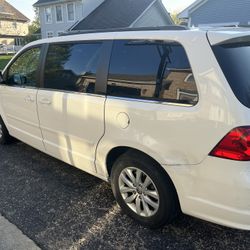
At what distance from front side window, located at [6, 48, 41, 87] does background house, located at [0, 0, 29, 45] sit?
169 feet

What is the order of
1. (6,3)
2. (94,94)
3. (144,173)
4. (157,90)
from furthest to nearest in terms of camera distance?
1. (6,3)
2. (94,94)
3. (144,173)
4. (157,90)

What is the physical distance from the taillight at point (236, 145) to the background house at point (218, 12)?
15.8m

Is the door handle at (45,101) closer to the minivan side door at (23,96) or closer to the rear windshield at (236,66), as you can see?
the minivan side door at (23,96)

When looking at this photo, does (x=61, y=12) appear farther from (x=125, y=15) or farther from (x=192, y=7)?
(x=192, y=7)

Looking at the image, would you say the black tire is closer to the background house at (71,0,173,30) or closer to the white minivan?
the white minivan

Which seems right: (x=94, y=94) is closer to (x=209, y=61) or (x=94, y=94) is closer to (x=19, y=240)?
(x=209, y=61)

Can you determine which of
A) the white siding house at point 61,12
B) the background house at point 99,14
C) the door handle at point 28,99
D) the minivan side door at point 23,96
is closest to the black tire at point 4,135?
the minivan side door at point 23,96

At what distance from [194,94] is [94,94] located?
44.1 inches

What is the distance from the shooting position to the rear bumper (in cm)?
229

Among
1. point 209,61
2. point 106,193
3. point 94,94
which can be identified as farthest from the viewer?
point 106,193

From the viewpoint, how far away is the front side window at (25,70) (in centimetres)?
411

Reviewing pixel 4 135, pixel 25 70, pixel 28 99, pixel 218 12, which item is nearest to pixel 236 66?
pixel 28 99

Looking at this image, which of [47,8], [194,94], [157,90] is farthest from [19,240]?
[47,8]

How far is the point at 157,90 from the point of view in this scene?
2.67 m
